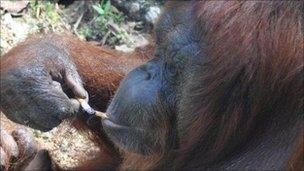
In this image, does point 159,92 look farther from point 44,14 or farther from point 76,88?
point 44,14

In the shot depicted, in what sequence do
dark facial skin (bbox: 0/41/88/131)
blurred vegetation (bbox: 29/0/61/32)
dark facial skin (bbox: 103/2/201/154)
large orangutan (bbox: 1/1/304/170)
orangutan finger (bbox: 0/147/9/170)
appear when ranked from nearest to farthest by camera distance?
1. large orangutan (bbox: 1/1/304/170)
2. dark facial skin (bbox: 103/2/201/154)
3. dark facial skin (bbox: 0/41/88/131)
4. orangutan finger (bbox: 0/147/9/170)
5. blurred vegetation (bbox: 29/0/61/32)

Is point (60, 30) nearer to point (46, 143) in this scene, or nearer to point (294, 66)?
point (46, 143)

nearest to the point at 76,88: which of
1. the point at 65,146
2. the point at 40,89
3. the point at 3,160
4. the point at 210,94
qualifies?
the point at 40,89

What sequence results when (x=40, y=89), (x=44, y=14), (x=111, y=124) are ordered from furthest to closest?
(x=44, y=14)
(x=40, y=89)
(x=111, y=124)

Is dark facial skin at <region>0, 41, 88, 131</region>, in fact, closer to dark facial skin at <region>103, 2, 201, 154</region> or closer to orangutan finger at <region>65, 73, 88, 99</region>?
orangutan finger at <region>65, 73, 88, 99</region>

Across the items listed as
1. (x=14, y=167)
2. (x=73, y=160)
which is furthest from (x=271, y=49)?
(x=73, y=160)

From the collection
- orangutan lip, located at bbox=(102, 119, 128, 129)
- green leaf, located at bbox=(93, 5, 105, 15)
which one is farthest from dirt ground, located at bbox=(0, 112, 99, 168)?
orangutan lip, located at bbox=(102, 119, 128, 129)

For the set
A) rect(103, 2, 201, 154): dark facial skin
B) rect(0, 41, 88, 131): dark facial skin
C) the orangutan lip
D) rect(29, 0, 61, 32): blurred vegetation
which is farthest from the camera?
rect(29, 0, 61, 32): blurred vegetation
